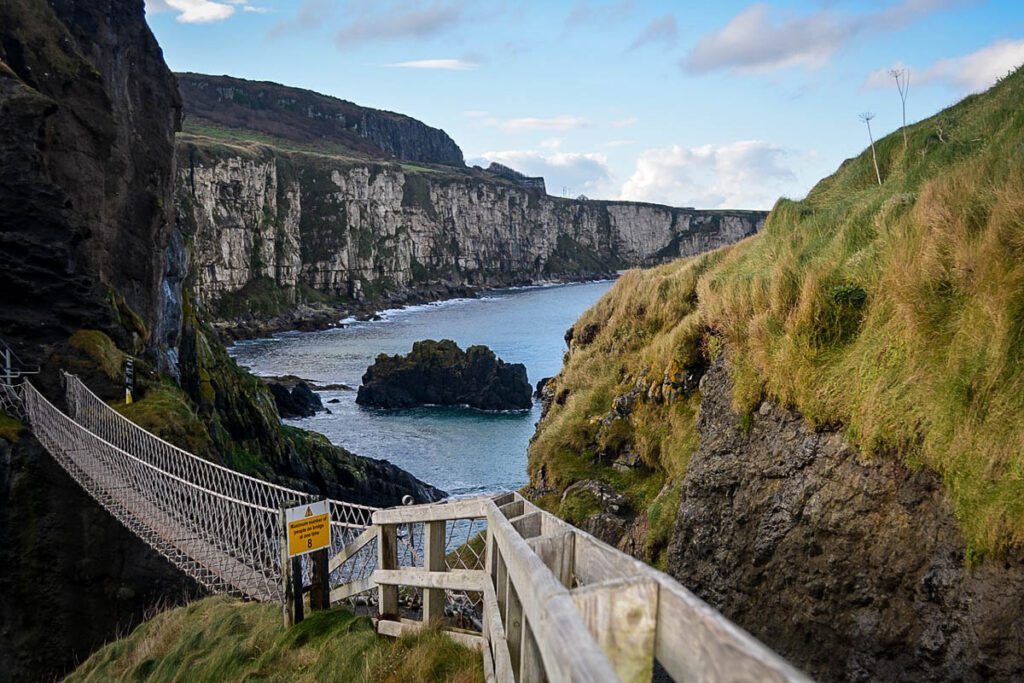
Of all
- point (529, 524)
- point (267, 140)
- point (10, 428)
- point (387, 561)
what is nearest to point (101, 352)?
point (10, 428)

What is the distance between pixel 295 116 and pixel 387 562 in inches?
7155

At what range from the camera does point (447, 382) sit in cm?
5216

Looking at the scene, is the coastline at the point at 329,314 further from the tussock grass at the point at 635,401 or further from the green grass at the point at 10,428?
the tussock grass at the point at 635,401

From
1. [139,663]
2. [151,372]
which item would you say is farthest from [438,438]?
[139,663]

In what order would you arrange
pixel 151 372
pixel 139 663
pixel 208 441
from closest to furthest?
pixel 139 663 < pixel 208 441 < pixel 151 372

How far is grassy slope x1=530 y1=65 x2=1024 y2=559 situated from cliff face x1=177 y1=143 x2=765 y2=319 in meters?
85.2

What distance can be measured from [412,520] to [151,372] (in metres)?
Result: 15.5

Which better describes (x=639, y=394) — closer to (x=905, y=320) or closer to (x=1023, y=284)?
(x=905, y=320)

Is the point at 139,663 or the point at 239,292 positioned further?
the point at 239,292

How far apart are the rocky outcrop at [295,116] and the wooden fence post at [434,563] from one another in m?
158

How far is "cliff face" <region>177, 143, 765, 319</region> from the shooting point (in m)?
99.8

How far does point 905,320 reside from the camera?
5.42 meters

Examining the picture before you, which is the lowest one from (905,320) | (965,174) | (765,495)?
(765,495)

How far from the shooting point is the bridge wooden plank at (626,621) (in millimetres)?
1869
